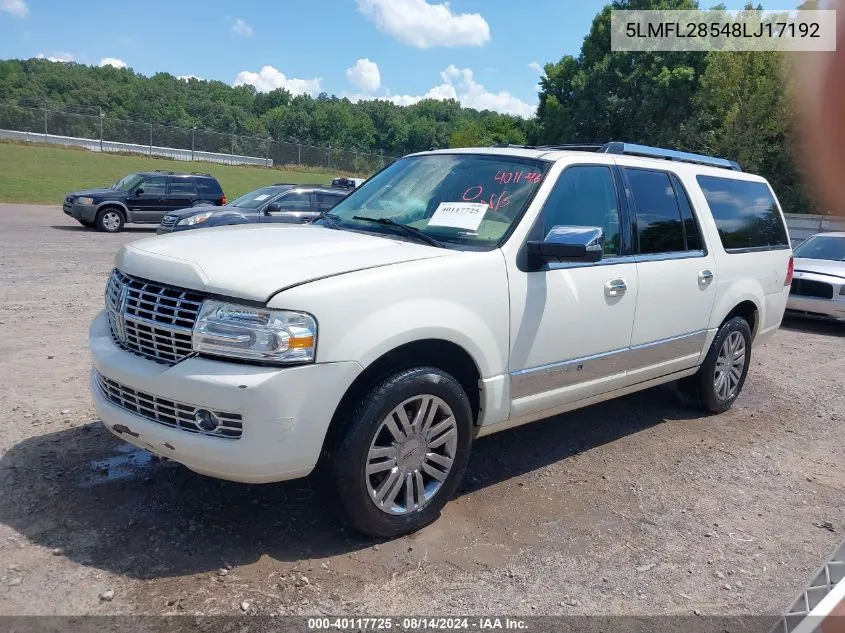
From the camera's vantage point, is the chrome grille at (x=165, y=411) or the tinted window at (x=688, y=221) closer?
the chrome grille at (x=165, y=411)

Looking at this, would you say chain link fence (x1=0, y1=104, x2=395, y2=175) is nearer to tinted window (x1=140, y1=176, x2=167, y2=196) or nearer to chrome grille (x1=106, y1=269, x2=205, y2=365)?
tinted window (x1=140, y1=176, x2=167, y2=196)

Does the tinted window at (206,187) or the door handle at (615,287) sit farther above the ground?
the tinted window at (206,187)

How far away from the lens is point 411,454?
11.6 feet

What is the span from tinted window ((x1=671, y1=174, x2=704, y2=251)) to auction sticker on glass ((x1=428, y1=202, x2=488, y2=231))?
1913mm

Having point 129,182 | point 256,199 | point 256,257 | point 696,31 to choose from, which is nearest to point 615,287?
point 256,257

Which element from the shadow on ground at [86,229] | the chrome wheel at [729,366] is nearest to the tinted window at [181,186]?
the shadow on ground at [86,229]

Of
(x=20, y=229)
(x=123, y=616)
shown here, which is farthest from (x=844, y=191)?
(x=20, y=229)

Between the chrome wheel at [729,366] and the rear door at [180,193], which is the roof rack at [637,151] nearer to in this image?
the chrome wheel at [729,366]

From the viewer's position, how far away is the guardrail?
4419 centimetres

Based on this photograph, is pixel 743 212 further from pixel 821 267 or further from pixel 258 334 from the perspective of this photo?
pixel 821 267

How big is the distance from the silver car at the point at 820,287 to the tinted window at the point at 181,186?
634 inches

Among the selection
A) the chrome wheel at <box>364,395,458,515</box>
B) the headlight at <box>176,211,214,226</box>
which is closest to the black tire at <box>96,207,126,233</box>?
the headlight at <box>176,211,214,226</box>

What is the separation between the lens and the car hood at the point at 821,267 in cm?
1015

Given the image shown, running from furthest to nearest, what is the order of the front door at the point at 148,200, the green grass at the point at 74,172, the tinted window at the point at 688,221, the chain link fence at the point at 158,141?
the chain link fence at the point at 158,141
the green grass at the point at 74,172
the front door at the point at 148,200
the tinted window at the point at 688,221
